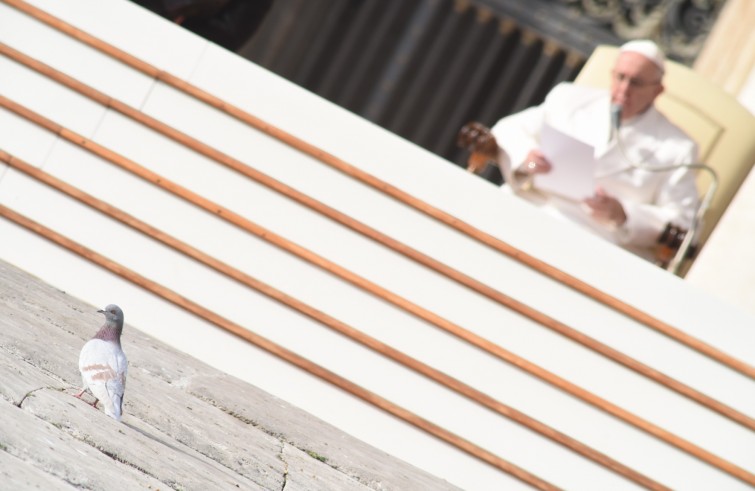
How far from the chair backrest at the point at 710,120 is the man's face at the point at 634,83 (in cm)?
36

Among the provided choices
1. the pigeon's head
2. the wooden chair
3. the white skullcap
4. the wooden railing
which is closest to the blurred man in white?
the white skullcap

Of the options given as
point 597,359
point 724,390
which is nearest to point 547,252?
point 597,359

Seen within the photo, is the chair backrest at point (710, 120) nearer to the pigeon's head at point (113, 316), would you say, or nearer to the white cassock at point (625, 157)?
the white cassock at point (625, 157)

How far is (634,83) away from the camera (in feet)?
12.9

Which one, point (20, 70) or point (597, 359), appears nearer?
point (597, 359)

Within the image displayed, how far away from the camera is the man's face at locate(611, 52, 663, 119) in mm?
3838

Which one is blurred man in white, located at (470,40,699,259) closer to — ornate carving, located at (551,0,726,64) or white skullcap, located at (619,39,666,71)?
white skullcap, located at (619,39,666,71)

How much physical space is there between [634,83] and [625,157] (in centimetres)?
29

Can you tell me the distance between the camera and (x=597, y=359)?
315 centimetres

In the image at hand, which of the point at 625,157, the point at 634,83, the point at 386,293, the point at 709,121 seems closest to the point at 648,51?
the point at 634,83

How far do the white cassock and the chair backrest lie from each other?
27cm

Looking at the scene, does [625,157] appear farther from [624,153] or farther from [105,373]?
[105,373]

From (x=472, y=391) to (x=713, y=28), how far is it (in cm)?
387

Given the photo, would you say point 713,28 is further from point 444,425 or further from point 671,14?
point 444,425
